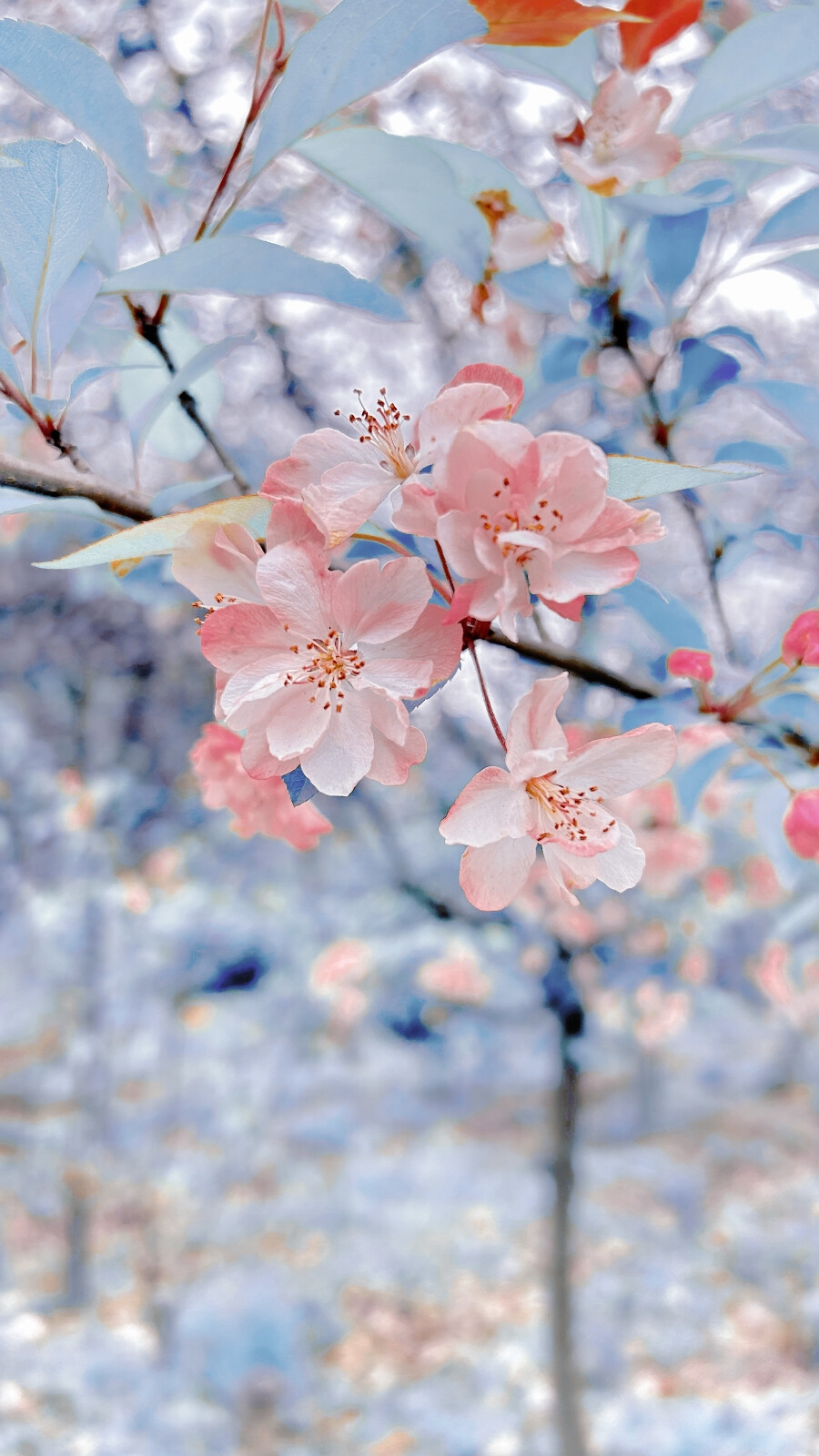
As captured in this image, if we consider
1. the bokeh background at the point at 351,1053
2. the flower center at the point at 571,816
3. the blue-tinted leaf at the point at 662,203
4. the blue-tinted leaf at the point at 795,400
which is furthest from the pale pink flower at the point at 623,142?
the bokeh background at the point at 351,1053

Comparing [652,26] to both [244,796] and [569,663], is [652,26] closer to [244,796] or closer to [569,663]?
[569,663]

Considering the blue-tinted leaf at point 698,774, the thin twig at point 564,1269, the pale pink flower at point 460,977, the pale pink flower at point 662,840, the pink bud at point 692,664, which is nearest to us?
the pink bud at point 692,664

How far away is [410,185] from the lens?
1.33 feet

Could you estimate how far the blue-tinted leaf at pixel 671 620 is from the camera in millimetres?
475

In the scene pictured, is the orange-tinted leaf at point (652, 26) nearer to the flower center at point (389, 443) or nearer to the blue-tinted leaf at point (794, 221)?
the blue-tinted leaf at point (794, 221)

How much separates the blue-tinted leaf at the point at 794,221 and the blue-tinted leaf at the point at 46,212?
0.36m

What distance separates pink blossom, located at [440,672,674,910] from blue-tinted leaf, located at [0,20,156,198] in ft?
1.04

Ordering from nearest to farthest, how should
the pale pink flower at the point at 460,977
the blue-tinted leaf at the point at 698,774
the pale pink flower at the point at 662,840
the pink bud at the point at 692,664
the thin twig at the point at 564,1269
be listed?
the pink bud at the point at 692,664 < the blue-tinted leaf at the point at 698,774 < the pale pink flower at the point at 662,840 < the thin twig at the point at 564,1269 < the pale pink flower at the point at 460,977

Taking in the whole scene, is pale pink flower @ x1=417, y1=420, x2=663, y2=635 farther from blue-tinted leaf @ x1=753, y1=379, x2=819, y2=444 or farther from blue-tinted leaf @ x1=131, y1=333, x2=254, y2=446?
blue-tinted leaf @ x1=753, y1=379, x2=819, y2=444

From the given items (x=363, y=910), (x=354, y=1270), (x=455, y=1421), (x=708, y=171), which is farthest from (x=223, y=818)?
(x=708, y=171)

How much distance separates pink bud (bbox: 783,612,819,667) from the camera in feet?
1.55

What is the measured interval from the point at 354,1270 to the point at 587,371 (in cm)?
300

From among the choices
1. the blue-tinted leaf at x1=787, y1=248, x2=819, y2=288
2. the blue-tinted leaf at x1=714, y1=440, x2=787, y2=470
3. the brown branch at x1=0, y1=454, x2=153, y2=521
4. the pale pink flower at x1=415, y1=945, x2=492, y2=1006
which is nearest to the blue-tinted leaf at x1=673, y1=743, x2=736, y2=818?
the blue-tinted leaf at x1=714, y1=440, x2=787, y2=470

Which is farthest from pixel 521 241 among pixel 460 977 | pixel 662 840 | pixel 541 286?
pixel 460 977
